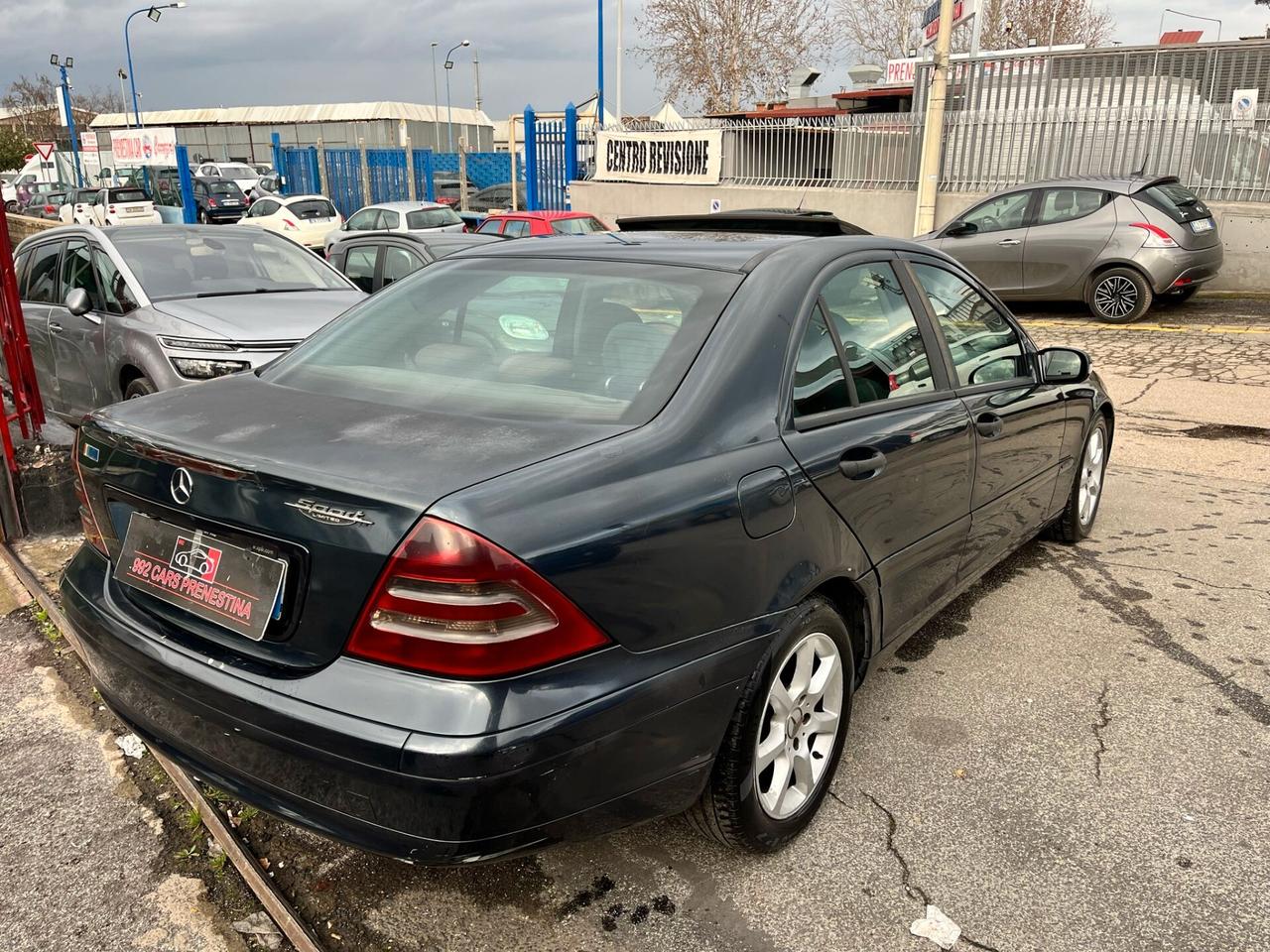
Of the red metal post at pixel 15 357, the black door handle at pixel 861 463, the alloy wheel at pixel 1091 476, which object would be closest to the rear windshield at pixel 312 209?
the red metal post at pixel 15 357

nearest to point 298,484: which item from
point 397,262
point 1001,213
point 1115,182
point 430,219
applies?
point 397,262

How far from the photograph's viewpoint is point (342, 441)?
7.22 feet

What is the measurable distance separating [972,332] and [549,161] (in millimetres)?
21105

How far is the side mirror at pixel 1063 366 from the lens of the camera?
4.08m

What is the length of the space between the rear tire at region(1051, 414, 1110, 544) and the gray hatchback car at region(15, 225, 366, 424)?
4278mm

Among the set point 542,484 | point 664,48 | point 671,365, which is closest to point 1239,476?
point 671,365

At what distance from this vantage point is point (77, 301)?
6.08 metres

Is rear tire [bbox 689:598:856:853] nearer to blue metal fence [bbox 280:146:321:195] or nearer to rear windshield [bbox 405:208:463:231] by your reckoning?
rear windshield [bbox 405:208:463:231]

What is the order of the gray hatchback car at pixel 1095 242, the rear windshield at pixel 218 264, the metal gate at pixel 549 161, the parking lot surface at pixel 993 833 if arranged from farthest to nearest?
the metal gate at pixel 549 161, the gray hatchback car at pixel 1095 242, the rear windshield at pixel 218 264, the parking lot surface at pixel 993 833

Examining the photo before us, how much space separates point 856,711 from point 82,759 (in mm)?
2493

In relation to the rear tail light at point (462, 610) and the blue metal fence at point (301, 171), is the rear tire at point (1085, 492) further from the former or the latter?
the blue metal fence at point (301, 171)

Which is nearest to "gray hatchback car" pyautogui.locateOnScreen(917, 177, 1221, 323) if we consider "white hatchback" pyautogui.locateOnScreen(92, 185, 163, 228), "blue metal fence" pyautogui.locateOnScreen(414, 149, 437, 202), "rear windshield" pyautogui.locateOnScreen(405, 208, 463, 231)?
"rear windshield" pyautogui.locateOnScreen(405, 208, 463, 231)

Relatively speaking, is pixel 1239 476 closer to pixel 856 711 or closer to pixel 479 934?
pixel 856 711

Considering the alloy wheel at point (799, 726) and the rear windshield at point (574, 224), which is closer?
the alloy wheel at point (799, 726)
